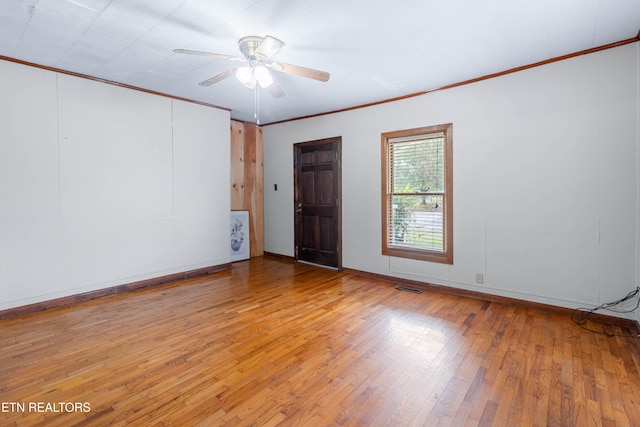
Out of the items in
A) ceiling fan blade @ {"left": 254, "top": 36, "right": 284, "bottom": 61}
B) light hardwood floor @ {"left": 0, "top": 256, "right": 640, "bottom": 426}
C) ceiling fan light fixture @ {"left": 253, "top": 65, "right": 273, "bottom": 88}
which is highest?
ceiling fan blade @ {"left": 254, "top": 36, "right": 284, "bottom": 61}

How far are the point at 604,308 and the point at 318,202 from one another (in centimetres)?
392

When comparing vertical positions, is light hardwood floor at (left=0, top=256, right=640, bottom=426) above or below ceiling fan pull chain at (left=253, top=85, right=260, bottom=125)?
below

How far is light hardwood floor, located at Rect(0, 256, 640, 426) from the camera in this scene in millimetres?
1815

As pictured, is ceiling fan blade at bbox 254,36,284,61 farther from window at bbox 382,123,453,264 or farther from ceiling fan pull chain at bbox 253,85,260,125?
window at bbox 382,123,453,264

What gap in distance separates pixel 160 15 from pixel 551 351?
165 inches

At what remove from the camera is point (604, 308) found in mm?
3037

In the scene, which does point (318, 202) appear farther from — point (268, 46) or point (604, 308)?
point (604, 308)

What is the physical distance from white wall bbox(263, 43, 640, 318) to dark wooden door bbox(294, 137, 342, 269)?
1.09 meters

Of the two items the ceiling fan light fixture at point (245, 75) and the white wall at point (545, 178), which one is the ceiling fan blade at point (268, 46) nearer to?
the ceiling fan light fixture at point (245, 75)

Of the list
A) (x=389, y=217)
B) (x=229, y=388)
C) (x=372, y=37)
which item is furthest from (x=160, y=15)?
(x=389, y=217)

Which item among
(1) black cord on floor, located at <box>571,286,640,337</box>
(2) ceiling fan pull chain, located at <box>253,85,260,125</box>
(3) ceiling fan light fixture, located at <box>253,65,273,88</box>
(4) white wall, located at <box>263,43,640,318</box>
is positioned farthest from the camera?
(2) ceiling fan pull chain, located at <box>253,85,260,125</box>

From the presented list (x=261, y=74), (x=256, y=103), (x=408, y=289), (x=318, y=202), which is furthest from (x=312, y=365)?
(x=256, y=103)

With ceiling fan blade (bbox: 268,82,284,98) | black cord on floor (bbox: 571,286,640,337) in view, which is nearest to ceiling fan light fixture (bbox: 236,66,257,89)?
ceiling fan blade (bbox: 268,82,284,98)

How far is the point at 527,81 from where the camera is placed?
3.41 meters
